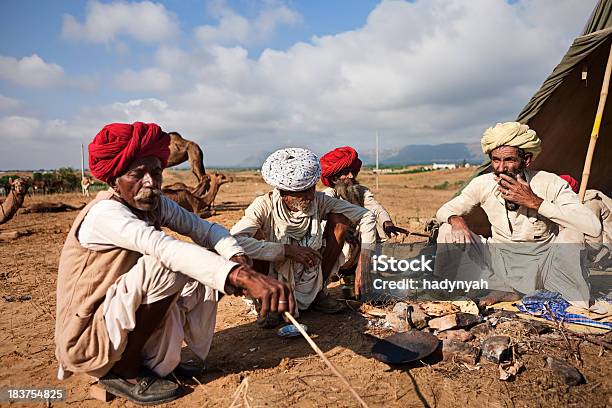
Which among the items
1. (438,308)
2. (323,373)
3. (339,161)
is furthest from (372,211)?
(323,373)

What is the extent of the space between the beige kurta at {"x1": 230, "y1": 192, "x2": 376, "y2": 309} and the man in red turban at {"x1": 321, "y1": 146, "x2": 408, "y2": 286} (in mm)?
535

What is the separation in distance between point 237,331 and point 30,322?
1.90 meters

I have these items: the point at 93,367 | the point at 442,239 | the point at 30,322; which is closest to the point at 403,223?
the point at 442,239

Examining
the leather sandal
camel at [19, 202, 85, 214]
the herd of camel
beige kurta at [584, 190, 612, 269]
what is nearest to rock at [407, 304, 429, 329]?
the leather sandal

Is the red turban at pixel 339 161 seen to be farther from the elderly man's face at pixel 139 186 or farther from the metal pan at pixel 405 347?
the elderly man's face at pixel 139 186

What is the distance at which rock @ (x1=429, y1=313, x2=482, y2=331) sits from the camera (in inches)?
121

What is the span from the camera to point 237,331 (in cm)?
348

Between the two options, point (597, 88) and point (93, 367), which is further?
point (597, 88)

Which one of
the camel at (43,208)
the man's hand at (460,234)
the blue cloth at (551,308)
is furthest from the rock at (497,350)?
the camel at (43,208)

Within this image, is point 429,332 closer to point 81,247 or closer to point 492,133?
point 492,133

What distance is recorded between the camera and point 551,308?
11.2 ft

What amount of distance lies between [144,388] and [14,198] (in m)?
6.67

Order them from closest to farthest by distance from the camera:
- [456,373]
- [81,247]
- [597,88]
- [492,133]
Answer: [81,247] → [456,373] → [492,133] → [597,88]

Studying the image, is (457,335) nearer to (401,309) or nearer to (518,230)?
(401,309)
